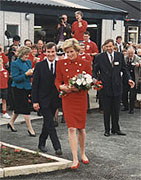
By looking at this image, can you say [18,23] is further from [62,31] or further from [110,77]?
[110,77]

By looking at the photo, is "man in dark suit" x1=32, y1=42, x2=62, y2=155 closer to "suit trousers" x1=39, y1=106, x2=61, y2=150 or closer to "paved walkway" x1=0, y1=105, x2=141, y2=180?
"suit trousers" x1=39, y1=106, x2=61, y2=150

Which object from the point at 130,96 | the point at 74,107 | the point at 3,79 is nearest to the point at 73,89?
the point at 74,107

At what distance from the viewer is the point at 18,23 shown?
49.2ft

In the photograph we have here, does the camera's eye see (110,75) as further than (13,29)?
No

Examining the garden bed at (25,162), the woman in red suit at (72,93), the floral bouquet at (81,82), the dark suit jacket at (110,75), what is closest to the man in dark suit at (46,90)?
the woman in red suit at (72,93)

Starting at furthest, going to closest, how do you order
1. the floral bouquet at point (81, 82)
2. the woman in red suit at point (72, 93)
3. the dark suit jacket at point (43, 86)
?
the dark suit jacket at point (43, 86), the woman in red suit at point (72, 93), the floral bouquet at point (81, 82)

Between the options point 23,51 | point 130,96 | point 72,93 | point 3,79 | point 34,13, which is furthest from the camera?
point 34,13

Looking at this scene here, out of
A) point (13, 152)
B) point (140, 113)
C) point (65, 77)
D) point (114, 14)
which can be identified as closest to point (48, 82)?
point (65, 77)

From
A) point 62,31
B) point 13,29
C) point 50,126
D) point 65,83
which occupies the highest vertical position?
point 13,29

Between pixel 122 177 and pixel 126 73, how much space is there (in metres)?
3.41

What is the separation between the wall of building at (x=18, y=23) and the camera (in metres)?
14.2

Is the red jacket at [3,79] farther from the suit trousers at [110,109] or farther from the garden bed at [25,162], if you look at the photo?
the garden bed at [25,162]

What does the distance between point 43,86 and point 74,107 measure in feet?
2.91

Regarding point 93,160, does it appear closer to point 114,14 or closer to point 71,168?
point 71,168
